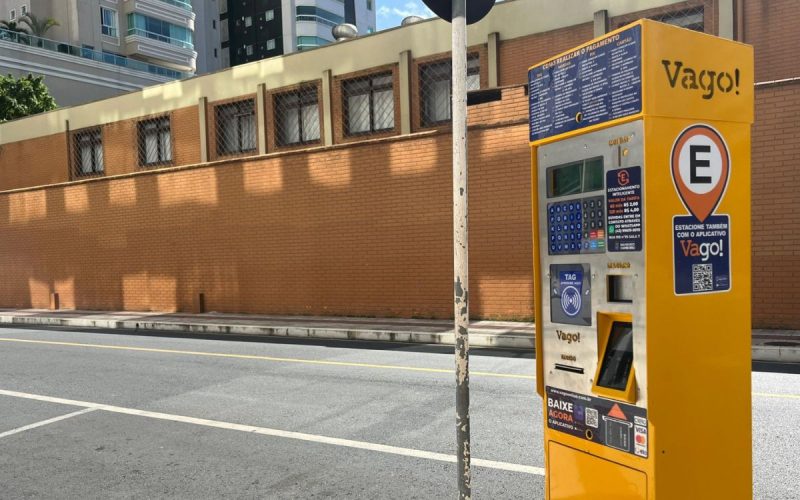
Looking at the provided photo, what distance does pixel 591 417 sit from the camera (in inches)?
111

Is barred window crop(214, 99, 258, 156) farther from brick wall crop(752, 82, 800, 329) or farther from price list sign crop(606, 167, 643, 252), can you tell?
price list sign crop(606, 167, 643, 252)

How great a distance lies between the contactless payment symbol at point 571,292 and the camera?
286cm

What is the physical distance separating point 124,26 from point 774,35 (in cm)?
4715

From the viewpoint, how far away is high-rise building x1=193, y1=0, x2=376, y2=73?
56.4 m

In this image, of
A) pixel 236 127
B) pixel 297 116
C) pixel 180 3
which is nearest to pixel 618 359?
pixel 297 116

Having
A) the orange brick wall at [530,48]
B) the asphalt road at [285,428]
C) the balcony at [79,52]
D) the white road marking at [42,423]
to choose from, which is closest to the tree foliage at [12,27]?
the balcony at [79,52]

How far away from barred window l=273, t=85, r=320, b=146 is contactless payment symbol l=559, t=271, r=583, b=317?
47.0 feet

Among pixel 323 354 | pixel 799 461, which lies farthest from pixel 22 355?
pixel 799 461

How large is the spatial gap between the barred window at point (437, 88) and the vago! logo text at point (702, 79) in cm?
1191

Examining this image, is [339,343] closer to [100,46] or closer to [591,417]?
[591,417]

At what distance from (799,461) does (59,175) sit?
2332 centimetres

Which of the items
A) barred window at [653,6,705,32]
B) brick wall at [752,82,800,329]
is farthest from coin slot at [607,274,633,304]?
barred window at [653,6,705,32]

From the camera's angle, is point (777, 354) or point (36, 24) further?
point (36, 24)

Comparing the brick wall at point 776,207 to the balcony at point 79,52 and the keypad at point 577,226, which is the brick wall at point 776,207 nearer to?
the keypad at point 577,226
